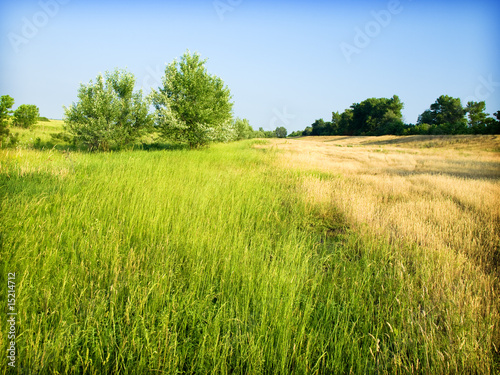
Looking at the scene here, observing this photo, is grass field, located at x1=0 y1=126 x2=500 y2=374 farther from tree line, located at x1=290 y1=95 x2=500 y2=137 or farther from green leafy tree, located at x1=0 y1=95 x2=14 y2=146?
tree line, located at x1=290 y1=95 x2=500 y2=137

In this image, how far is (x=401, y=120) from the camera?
223 ft

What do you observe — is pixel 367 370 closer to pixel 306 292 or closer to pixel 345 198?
pixel 306 292

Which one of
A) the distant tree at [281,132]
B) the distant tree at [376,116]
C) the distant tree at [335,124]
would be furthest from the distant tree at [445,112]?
the distant tree at [281,132]

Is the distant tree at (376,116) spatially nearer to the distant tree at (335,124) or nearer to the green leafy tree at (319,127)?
the distant tree at (335,124)

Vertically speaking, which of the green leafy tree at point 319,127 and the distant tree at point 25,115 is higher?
the green leafy tree at point 319,127

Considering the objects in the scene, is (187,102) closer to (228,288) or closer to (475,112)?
(228,288)

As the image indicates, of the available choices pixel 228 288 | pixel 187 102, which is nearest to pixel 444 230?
pixel 228 288

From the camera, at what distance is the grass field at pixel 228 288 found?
5.41ft

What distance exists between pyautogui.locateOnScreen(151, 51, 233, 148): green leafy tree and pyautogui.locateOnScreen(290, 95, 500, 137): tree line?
4386 centimetres

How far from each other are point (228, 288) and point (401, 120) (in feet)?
270

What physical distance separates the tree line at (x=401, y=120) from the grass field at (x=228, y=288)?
156 feet

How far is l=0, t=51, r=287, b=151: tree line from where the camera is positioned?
13.7m

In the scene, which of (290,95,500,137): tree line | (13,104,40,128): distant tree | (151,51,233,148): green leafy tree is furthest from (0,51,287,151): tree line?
(290,95,500,137): tree line

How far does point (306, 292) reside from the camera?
2469mm
